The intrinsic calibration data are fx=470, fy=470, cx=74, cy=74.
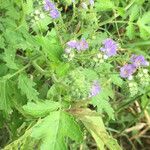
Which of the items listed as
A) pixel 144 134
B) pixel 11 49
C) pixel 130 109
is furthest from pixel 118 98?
pixel 11 49

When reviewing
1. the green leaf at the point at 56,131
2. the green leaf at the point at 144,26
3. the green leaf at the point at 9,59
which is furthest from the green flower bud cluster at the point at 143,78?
the green leaf at the point at 144,26

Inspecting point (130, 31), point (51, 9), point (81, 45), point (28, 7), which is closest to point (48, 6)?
point (51, 9)

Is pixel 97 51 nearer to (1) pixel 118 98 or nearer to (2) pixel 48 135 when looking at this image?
(2) pixel 48 135

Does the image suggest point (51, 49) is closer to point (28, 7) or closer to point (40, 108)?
point (40, 108)

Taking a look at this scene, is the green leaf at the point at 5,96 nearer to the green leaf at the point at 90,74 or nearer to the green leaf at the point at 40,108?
the green leaf at the point at 40,108

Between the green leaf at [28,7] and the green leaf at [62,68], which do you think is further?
the green leaf at [28,7]

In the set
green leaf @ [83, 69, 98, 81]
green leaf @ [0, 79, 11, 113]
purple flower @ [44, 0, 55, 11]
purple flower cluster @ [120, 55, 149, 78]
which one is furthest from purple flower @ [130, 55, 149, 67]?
green leaf @ [0, 79, 11, 113]
